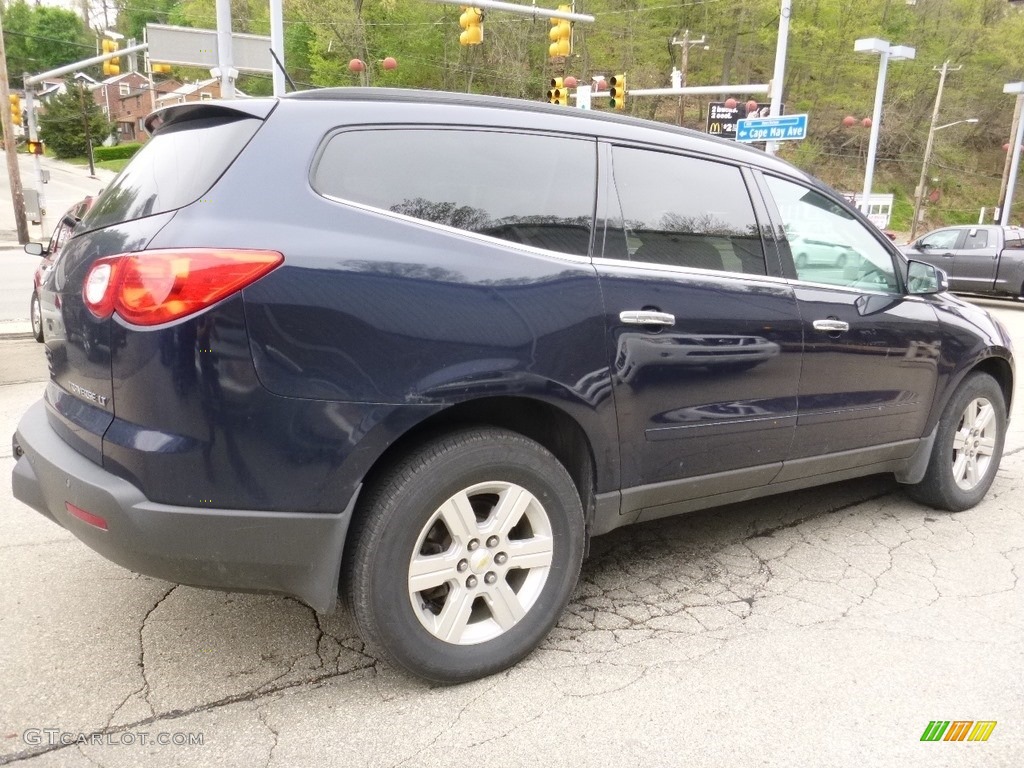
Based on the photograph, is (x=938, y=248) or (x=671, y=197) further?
(x=938, y=248)

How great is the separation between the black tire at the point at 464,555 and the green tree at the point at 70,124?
2587 inches

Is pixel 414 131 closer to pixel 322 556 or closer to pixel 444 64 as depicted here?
pixel 322 556

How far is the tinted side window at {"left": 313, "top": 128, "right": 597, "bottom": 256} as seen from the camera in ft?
7.96

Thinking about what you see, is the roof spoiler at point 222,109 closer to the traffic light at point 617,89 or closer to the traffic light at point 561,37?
the traffic light at point 561,37

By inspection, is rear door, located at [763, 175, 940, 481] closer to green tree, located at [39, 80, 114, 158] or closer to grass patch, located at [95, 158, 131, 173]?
grass patch, located at [95, 158, 131, 173]

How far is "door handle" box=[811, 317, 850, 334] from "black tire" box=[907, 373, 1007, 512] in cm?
111

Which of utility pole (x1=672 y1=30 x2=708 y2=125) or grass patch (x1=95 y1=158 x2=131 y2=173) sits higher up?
utility pole (x1=672 y1=30 x2=708 y2=125)

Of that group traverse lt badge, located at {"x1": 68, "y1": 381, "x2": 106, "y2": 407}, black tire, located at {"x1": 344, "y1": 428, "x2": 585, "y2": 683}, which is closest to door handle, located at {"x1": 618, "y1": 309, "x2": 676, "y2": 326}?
black tire, located at {"x1": 344, "y1": 428, "x2": 585, "y2": 683}

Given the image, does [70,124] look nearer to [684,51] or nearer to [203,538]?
[684,51]

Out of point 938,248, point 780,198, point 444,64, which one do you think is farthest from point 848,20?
point 780,198

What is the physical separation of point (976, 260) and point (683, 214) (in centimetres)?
1646

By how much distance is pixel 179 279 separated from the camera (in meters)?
2.14

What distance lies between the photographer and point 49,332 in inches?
104

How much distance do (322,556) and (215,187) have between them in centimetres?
107
